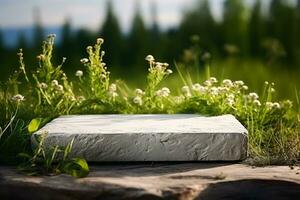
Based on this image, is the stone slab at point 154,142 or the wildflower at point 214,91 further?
the wildflower at point 214,91

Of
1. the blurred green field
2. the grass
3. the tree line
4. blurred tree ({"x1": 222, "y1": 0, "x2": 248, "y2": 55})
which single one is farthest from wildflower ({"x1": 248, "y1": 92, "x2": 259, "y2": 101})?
blurred tree ({"x1": 222, "y1": 0, "x2": 248, "y2": 55})

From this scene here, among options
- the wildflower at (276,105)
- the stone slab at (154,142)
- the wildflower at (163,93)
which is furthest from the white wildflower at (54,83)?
the wildflower at (276,105)

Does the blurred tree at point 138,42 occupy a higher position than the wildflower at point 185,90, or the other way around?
the blurred tree at point 138,42

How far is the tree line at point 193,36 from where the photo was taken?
8.45 metres

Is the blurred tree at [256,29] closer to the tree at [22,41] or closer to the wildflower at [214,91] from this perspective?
the tree at [22,41]

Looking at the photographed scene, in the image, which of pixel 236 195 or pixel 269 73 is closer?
pixel 236 195

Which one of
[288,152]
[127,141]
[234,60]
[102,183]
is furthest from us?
[234,60]

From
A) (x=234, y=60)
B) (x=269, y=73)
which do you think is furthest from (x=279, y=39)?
(x=269, y=73)

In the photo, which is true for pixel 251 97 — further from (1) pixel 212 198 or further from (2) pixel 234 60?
(2) pixel 234 60

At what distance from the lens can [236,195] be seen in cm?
264

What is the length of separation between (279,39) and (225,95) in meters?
4.89

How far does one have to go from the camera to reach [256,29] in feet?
28.7

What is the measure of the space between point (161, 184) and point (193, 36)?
6.07 m

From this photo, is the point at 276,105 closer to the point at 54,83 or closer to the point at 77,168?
the point at 54,83
